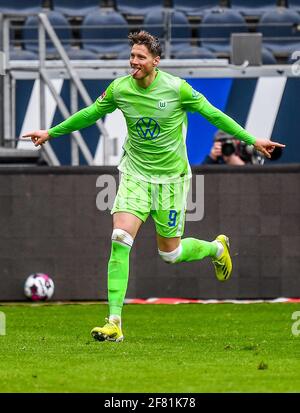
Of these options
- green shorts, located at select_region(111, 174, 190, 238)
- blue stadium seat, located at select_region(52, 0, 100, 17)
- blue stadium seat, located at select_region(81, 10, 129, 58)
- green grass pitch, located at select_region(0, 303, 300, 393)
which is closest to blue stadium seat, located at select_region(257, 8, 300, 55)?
blue stadium seat, located at select_region(81, 10, 129, 58)

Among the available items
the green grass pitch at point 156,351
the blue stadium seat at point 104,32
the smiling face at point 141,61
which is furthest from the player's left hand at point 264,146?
the blue stadium seat at point 104,32

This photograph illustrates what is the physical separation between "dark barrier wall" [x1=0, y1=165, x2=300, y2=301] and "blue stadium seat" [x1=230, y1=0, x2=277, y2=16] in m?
6.92

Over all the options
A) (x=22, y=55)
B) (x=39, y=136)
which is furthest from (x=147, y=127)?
(x=22, y=55)

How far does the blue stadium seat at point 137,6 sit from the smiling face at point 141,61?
38.6 ft

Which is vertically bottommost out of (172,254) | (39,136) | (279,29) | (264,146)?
(172,254)

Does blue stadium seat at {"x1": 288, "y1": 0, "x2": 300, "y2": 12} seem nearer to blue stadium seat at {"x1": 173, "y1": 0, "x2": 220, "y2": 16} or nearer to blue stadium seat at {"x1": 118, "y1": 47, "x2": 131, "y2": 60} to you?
blue stadium seat at {"x1": 173, "y1": 0, "x2": 220, "y2": 16}

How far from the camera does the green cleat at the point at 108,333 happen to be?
10.1m

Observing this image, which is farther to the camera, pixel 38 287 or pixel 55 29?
pixel 55 29

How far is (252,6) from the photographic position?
22.2 metres

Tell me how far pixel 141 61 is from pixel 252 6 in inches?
481

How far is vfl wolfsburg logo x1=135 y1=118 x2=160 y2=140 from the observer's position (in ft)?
34.7

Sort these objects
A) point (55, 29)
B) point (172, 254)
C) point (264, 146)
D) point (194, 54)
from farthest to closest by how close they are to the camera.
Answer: point (55, 29) → point (194, 54) → point (172, 254) → point (264, 146)

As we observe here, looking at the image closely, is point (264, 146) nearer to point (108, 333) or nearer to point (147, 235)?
point (108, 333)
